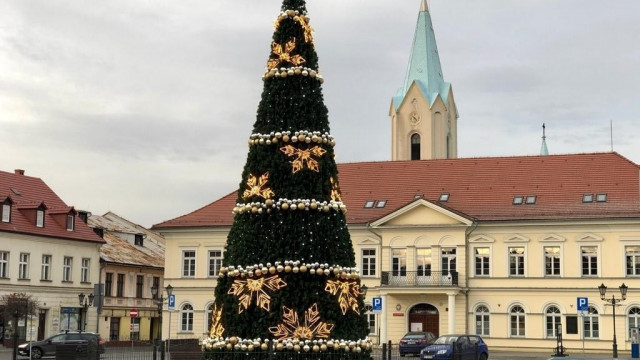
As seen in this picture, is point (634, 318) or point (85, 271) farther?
point (85, 271)

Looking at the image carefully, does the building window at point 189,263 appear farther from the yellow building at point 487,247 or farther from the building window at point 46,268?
the building window at point 46,268

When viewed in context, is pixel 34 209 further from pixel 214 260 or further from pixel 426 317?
pixel 426 317

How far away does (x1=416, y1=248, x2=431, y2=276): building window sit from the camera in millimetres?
51062

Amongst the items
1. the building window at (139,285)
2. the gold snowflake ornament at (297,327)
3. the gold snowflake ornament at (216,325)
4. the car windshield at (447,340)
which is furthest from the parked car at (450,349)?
the building window at (139,285)

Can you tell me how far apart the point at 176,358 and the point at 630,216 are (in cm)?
2818

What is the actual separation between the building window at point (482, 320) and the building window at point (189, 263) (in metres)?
16.6

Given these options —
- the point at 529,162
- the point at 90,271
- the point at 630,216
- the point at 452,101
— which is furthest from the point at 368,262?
the point at 452,101

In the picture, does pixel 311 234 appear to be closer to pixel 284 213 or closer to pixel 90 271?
pixel 284 213

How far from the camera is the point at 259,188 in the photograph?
16.9 meters

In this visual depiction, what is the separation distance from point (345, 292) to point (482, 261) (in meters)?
35.1

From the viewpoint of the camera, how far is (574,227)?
48781mm

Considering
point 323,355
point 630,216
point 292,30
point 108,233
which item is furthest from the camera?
point 108,233

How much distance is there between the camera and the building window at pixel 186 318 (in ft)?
Answer: 182

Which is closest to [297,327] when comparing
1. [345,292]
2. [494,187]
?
[345,292]
